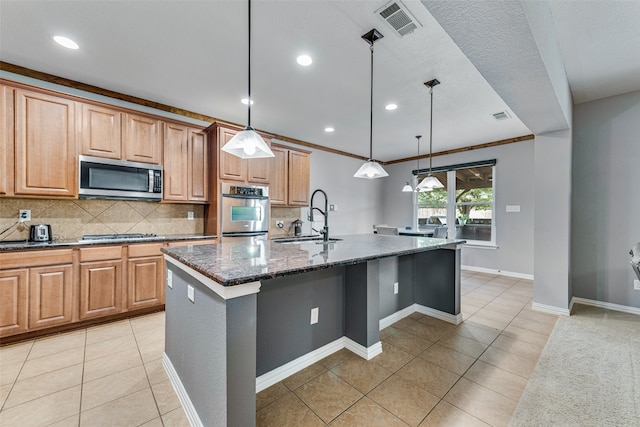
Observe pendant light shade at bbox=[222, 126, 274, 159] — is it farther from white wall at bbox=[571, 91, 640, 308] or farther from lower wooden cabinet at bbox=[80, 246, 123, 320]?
white wall at bbox=[571, 91, 640, 308]

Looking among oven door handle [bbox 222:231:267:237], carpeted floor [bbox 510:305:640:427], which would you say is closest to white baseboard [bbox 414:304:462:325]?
carpeted floor [bbox 510:305:640:427]

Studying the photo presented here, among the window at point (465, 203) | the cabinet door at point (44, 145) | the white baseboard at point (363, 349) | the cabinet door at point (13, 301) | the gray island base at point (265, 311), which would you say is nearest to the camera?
the gray island base at point (265, 311)

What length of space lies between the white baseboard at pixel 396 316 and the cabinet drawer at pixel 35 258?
3217mm

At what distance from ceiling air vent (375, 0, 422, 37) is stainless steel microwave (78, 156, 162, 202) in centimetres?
302

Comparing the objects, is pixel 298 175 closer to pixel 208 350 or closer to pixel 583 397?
pixel 208 350

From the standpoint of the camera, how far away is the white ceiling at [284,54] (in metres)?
1.97

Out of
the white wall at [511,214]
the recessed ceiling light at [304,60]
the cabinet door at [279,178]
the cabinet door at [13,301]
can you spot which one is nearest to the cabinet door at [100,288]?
the cabinet door at [13,301]

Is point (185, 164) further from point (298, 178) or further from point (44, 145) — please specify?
point (298, 178)

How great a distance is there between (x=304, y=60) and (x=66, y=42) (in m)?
2.05

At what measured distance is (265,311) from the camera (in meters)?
1.85

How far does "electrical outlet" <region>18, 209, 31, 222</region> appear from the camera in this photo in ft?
9.08

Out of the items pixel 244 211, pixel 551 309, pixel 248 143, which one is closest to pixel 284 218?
pixel 244 211

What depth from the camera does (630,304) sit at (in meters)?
3.29

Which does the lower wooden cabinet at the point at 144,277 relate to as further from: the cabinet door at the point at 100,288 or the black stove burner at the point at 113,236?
the black stove burner at the point at 113,236
